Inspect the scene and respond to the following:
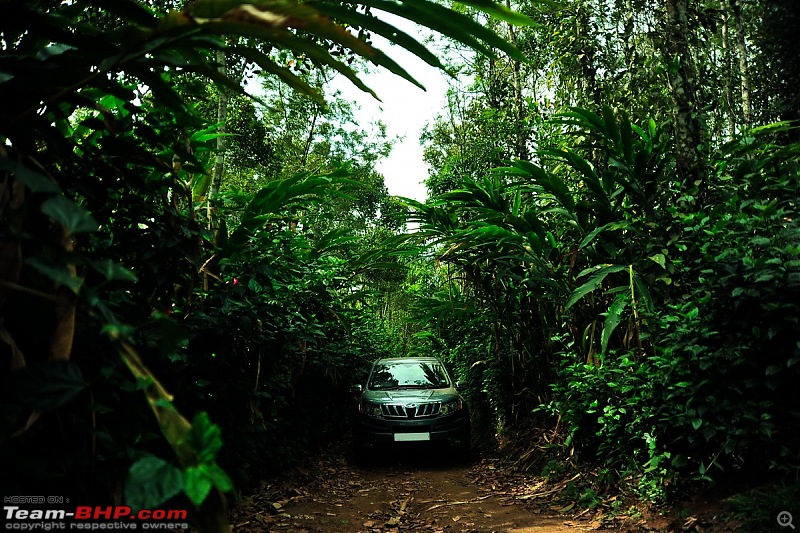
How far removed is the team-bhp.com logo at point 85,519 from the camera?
1.53m

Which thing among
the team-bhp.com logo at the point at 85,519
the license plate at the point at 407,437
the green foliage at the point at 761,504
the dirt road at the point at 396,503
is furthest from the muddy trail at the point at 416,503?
the team-bhp.com logo at the point at 85,519

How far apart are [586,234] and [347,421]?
7554mm

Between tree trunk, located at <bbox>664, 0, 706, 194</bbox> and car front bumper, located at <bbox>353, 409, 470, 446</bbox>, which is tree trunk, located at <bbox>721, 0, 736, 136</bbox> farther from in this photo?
car front bumper, located at <bbox>353, 409, 470, 446</bbox>

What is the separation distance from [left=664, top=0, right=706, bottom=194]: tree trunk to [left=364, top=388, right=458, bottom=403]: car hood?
4.28 meters

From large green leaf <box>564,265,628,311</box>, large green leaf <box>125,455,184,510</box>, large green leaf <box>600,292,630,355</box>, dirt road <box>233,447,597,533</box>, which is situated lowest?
dirt road <box>233,447,597,533</box>

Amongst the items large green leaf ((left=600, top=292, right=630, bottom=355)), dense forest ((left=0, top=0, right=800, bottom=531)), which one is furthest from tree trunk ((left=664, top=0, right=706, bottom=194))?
large green leaf ((left=600, top=292, right=630, bottom=355))

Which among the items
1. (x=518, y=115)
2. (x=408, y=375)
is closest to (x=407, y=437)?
(x=408, y=375)

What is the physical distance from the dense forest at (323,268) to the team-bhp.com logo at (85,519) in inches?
3.1

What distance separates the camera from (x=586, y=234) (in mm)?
4836

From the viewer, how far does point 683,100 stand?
4.87 metres

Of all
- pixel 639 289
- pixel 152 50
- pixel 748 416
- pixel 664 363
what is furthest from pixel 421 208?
pixel 152 50

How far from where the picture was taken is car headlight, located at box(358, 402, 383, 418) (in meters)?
7.18

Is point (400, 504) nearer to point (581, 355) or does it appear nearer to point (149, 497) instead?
point (581, 355)

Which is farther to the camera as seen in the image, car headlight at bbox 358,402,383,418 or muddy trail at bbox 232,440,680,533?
car headlight at bbox 358,402,383,418
